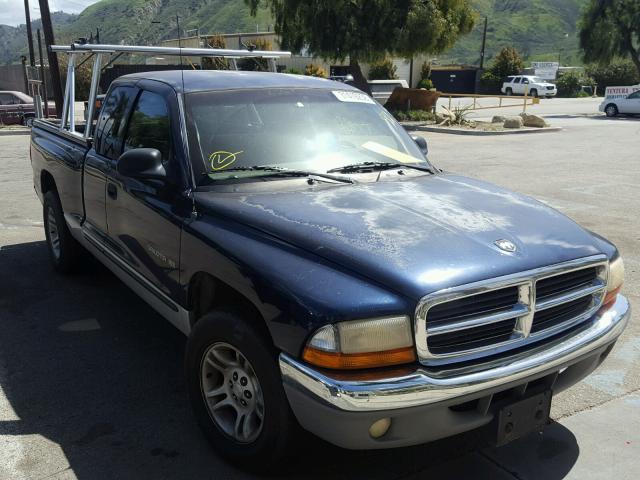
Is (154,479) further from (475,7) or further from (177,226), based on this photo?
(475,7)

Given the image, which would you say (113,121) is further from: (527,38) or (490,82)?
(527,38)

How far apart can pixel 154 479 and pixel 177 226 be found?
125 cm

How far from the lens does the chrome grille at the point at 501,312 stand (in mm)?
2492

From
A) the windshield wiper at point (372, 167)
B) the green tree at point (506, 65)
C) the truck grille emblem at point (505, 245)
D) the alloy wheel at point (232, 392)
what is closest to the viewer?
the truck grille emblem at point (505, 245)

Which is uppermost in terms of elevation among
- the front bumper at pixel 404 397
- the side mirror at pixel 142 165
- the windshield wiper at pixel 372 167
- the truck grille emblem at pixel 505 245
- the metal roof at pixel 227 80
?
the metal roof at pixel 227 80

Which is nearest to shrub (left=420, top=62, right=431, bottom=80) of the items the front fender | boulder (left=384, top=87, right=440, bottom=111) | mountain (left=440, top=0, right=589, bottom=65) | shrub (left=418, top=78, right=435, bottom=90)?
shrub (left=418, top=78, right=435, bottom=90)

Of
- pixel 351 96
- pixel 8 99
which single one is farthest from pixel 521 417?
pixel 8 99

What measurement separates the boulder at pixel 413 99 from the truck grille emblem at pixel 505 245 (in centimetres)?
2416

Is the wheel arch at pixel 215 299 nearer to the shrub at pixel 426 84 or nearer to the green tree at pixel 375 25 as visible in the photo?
the green tree at pixel 375 25

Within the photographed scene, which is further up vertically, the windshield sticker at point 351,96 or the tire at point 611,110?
the windshield sticker at point 351,96

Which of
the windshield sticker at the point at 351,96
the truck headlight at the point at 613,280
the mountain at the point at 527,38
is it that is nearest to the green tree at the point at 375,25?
the windshield sticker at the point at 351,96

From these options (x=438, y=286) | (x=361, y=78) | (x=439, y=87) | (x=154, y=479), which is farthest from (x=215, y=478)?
(x=439, y=87)

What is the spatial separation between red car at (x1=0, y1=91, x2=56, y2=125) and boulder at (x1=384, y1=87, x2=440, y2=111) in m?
13.4

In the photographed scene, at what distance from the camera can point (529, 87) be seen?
48.9m
